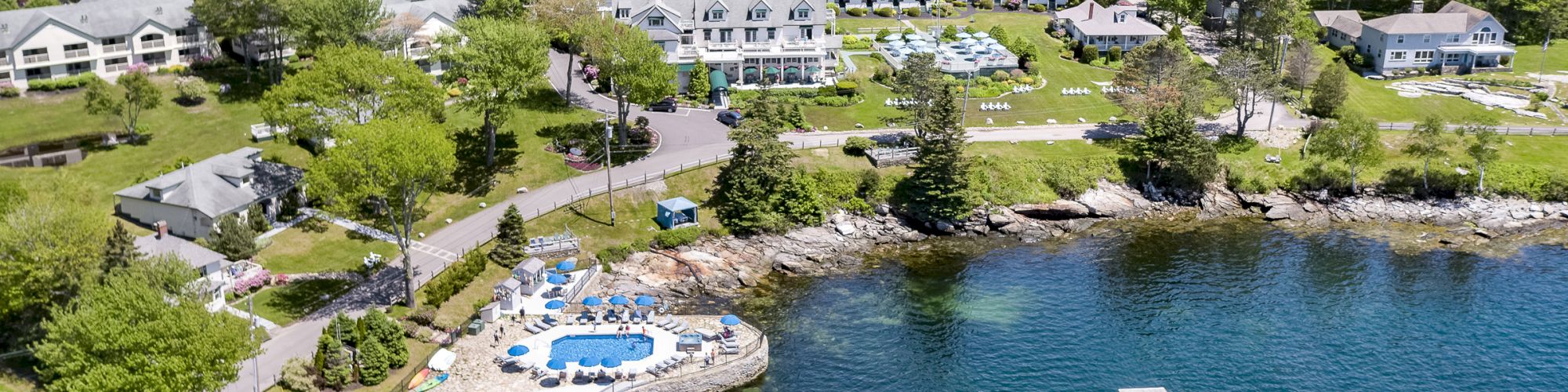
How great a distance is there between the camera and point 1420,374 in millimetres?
74812

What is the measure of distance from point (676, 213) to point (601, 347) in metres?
21.7

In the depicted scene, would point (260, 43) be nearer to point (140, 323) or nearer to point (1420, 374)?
point (140, 323)

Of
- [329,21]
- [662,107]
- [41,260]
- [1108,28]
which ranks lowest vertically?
[41,260]

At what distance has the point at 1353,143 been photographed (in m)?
105

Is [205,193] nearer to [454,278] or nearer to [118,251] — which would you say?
[118,251]

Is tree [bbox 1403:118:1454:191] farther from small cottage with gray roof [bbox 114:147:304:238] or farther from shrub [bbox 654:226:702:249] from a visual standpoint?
small cottage with gray roof [bbox 114:147:304:238]

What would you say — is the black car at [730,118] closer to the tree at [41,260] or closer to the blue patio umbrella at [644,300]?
the blue patio umbrella at [644,300]

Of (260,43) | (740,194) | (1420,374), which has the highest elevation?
(260,43)

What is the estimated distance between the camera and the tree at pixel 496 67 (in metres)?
98.4

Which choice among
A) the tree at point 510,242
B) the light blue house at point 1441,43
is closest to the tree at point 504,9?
the tree at point 510,242

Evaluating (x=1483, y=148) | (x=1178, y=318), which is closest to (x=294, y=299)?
(x=1178, y=318)

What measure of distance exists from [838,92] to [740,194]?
1145 inches

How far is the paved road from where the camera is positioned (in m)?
72.8

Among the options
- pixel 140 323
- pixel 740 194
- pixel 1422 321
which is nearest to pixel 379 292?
pixel 140 323
